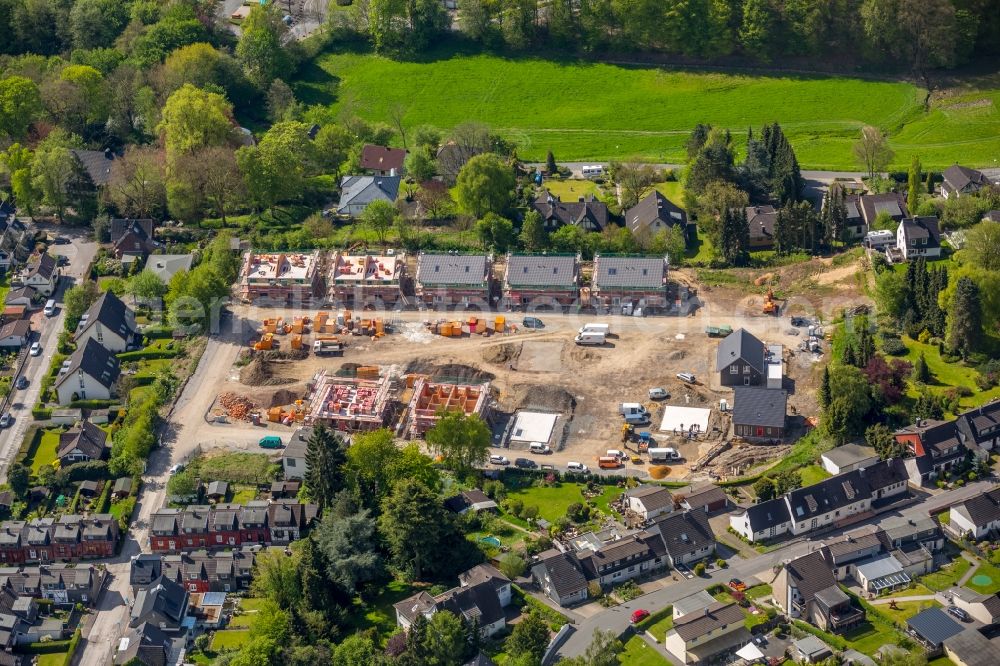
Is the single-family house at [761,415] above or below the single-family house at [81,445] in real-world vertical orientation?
above

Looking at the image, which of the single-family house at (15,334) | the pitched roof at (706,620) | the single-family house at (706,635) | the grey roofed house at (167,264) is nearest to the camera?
the single-family house at (706,635)

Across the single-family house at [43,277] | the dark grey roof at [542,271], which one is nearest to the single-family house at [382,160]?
the dark grey roof at [542,271]

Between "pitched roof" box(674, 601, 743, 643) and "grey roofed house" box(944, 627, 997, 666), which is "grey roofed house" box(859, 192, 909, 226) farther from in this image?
"pitched roof" box(674, 601, 743, 643)

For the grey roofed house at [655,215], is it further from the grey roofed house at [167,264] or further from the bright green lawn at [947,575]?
the bright green lawn at [947,575]

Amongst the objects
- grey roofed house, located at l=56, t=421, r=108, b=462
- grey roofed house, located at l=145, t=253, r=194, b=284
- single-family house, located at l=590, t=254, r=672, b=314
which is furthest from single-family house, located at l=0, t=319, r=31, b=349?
single-family house, located at l=590, t=254, r=672, b=314

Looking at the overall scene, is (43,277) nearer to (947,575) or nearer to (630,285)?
(630,285)

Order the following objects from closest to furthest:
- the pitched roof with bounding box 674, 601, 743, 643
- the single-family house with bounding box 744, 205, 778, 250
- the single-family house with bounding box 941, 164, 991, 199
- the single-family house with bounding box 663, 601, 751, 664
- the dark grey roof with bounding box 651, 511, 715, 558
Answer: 1. the single-family house with bounding box 663, 601, 751, 664
2. the pitched roof with bounding box 674, 601, 743, 643
3. the dark grey roof with bounding box 651, 511, 715, 558
4. the single-family house with bounding box 744, 205, 778, 250
5. the single-family house with bounding box 941, 164, 991, 199

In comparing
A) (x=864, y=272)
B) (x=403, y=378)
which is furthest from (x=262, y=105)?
(x=864, y=272)
